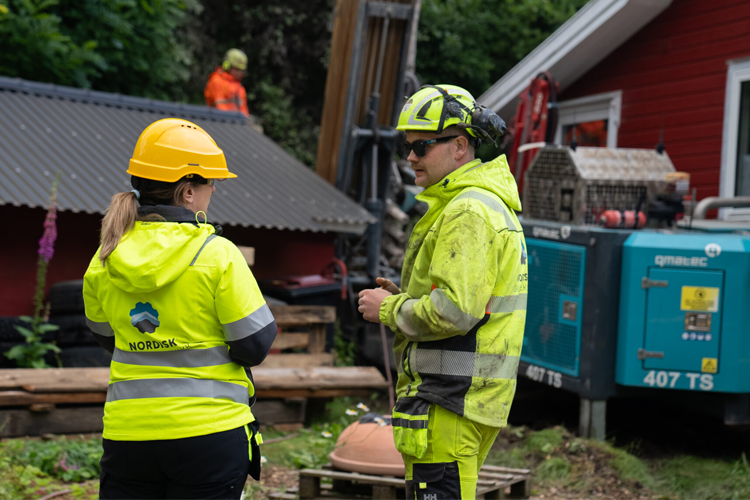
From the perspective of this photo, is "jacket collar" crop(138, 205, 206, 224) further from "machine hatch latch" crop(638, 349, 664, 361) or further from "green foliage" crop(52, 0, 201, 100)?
"green foliage" crop(52, 0, 201, 100)

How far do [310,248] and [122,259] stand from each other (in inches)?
269

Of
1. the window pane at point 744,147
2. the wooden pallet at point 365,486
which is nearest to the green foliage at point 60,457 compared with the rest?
the wooden pallet at point 365,486

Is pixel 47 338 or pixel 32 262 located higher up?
pixel 32 262

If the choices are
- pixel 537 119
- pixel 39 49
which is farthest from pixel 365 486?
pixel 39 49

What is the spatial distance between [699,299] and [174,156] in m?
4.73

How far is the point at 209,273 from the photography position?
7.68ft

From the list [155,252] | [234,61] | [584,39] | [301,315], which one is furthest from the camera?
[234,61]

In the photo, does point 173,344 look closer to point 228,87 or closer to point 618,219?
point 618,219

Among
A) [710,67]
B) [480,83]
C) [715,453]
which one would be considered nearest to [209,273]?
[715,453]

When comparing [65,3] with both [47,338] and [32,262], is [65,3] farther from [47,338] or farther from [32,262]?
[47,338]

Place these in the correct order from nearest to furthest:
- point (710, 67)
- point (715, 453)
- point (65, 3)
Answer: point (715, 453) < point (710, 67) < point (65, 3)

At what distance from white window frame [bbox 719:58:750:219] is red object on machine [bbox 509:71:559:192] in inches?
79.7

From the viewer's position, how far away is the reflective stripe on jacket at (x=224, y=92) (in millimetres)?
12062

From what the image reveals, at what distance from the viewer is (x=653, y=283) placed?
5.90 metres
